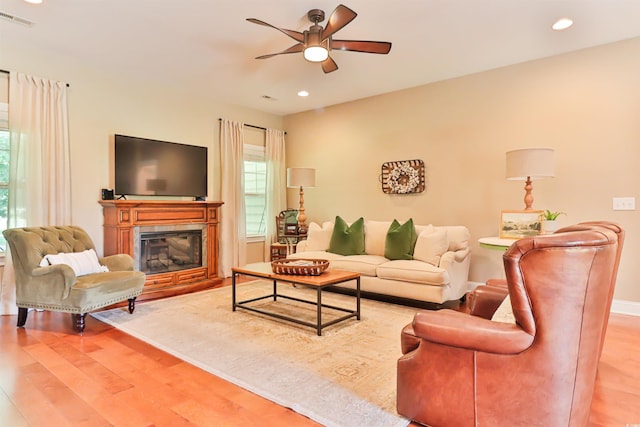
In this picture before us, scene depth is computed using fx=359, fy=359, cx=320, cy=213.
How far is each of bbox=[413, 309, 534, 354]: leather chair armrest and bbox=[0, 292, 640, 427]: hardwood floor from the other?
773mm

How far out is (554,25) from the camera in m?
3.28

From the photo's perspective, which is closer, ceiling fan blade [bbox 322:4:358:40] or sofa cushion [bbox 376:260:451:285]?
ceiling fan blade [bbox 322:4:358:40]

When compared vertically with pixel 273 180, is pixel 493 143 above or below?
above

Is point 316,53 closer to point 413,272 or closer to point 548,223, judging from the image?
point 413,272

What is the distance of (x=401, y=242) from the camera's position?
426 cm

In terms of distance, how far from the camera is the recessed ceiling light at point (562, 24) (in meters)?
3.19

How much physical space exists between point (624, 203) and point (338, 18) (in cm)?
337

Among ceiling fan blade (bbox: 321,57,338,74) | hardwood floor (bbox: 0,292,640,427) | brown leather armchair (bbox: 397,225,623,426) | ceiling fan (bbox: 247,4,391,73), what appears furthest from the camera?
ceiling fan blade (bbox: 321,57,338,74)

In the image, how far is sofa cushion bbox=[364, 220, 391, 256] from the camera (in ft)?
15.4

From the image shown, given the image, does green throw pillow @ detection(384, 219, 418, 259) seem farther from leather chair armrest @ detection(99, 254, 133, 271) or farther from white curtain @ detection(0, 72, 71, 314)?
white curtain @ detection(0, 72, 71, 314)

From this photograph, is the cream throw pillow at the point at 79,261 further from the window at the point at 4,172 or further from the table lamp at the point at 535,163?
the table lamp at the point at 535,163

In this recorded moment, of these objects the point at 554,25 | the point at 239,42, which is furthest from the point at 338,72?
the point at 554,25

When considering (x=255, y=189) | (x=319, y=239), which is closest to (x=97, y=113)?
(x=255, y=189)

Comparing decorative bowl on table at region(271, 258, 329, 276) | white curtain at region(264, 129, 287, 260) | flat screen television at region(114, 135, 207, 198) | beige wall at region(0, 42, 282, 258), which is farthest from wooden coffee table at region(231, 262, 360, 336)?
white curtain at region(264, 129, 287, 260)
